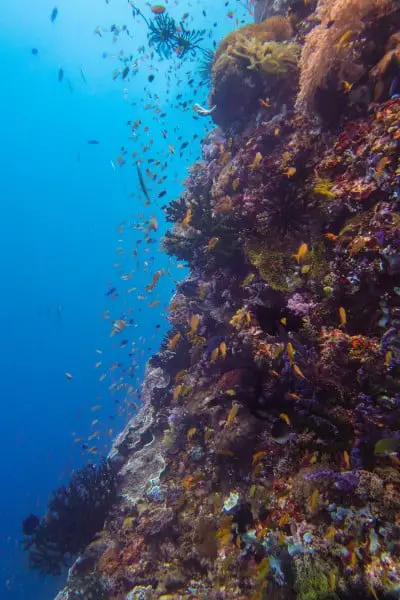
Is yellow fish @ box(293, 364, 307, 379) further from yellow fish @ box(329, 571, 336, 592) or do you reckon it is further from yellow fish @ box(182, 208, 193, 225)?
yellow fish @ box(182, 208, 193, 225)

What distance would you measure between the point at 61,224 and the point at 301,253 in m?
130

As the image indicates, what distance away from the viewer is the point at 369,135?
15.9ft

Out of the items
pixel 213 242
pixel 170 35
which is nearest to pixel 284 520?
pixel 213 242

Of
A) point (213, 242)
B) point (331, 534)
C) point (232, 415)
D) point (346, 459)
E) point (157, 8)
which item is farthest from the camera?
point (157, 8)

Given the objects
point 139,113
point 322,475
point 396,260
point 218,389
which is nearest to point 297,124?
point 396,260

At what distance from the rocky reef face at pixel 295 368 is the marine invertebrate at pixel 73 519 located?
0.59 meters

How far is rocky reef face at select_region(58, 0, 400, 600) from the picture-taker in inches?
132

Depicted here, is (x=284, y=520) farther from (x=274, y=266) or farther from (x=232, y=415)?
(x=274, y=266)

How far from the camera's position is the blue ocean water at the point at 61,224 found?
7138 centimetres

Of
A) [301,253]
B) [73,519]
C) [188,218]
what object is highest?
[188,218]

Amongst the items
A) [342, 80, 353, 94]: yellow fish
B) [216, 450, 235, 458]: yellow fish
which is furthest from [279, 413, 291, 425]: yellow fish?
[342, 80, 353, 94]: yellow fish

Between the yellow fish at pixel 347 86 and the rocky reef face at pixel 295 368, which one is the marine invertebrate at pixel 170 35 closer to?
the rocky reef face at pixel 295 368

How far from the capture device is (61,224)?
121062 mm

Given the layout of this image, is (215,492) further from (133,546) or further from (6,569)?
(6,569)
